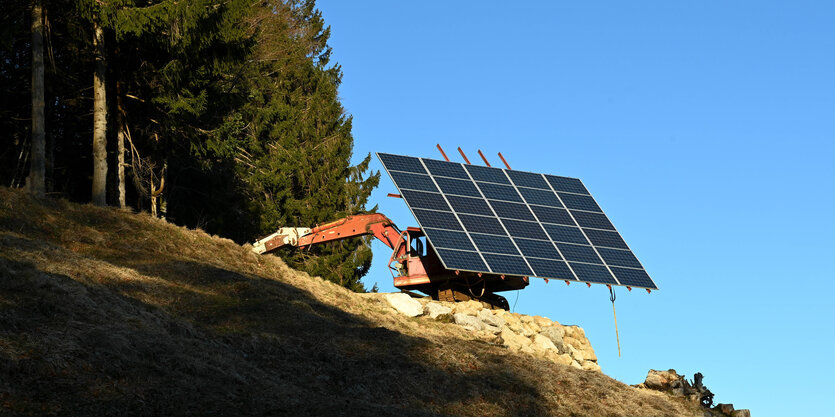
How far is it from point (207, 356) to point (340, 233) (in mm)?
16831

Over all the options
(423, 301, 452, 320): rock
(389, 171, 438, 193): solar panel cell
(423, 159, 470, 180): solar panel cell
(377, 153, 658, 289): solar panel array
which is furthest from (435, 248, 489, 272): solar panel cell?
(423, 159, 470, 180): solar panel cell

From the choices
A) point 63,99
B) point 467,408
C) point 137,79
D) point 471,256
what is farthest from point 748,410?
point 63,99

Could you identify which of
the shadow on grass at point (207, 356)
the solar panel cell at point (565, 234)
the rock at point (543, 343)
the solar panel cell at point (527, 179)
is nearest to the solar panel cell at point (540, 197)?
the solar panel cell at point (527, 179)

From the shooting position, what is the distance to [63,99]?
3023 centimetres

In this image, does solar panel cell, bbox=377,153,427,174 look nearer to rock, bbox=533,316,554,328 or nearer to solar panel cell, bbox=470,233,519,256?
solar panel cell, bbox=470,233,519,256

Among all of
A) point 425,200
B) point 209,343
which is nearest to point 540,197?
point 425,200

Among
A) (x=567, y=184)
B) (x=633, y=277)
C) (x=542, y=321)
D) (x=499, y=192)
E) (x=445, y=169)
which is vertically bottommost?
(x=542, y=321)

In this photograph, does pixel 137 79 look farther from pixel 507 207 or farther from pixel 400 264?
pixel 507 207

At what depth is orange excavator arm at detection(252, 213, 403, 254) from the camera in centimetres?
3145

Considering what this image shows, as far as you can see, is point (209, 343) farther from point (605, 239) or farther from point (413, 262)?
point (605, 239)

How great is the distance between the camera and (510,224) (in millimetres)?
31031

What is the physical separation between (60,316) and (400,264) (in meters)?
17.4

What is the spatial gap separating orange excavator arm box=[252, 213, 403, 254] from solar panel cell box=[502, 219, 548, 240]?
402 cm

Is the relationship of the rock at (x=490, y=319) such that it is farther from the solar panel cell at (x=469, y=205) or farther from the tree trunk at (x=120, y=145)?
the tree trunk at (x=120, y=145)
